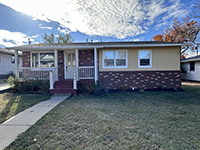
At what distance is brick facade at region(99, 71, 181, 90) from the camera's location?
8.34m

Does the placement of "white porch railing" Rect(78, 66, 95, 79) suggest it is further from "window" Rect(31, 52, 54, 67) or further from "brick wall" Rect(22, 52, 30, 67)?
"brick wall" Rect(22, 52, 30, 67)

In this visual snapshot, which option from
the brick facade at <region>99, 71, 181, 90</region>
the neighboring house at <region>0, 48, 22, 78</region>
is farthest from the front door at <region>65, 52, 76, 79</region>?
the neighboring house at <region>0, 48, 22, 78</region>

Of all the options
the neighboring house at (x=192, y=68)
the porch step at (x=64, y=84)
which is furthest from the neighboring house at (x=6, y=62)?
the neighboring house at (x=192, y=68)

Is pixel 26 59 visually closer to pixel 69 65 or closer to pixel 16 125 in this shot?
pixel 69 65

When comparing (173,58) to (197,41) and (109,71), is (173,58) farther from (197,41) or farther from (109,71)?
(197,41)

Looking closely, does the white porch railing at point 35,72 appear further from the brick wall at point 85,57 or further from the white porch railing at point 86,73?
the brick wall at point 85,57

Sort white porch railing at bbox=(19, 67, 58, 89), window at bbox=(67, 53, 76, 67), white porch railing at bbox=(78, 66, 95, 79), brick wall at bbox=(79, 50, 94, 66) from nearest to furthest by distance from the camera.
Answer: white porch railing at bbox=(19, 67, 58, 89), white porch railing at bbox=(78, 66, 95, 79), brick wall at bbox=(79, 50, 94, 66), window at bbox=(67, 53, 76, 67)

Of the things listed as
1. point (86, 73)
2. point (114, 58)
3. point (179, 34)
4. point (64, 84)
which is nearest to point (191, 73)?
point (179, 34)

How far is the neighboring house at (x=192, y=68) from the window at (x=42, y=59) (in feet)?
49.2

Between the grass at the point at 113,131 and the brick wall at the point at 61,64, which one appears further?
the brick wall at the point at 61,64

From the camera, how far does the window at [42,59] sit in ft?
30.0

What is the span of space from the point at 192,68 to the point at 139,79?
378 inches

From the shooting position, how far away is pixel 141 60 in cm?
854

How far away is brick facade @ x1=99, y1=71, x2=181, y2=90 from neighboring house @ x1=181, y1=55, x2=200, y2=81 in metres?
6.21
